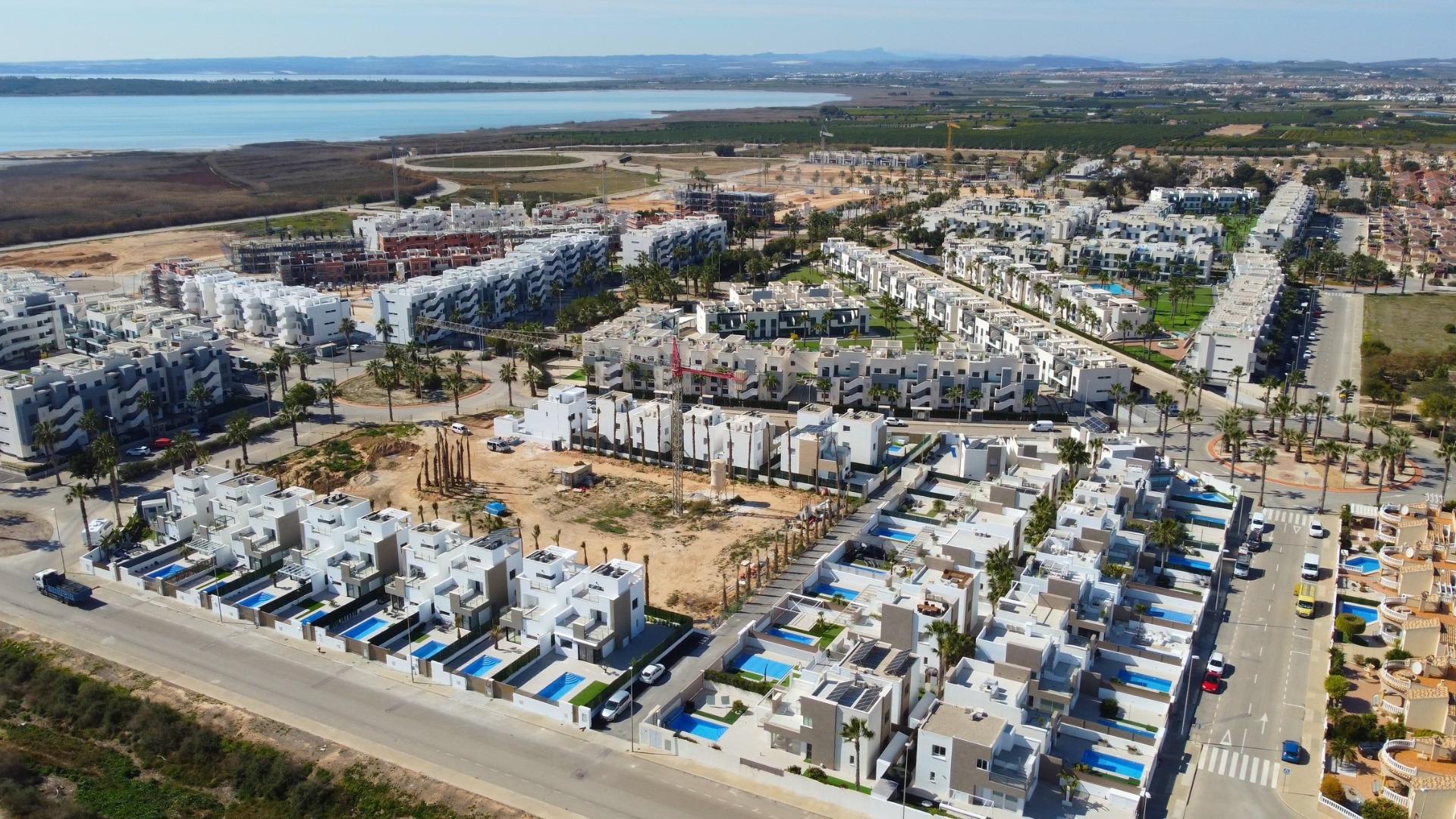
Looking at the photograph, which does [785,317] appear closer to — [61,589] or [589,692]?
[589,692]

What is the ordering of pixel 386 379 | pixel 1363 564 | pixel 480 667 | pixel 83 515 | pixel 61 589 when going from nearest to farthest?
pixel 480 667
pixel 61 589
pixel 1363 564
pixel 83 515
pixel 386 379

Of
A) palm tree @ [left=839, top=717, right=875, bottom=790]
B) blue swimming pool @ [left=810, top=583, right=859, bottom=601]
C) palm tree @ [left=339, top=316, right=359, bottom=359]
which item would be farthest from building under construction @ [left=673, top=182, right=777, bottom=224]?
palm tree @ [left=839, top=717, right=875, bottom=790]

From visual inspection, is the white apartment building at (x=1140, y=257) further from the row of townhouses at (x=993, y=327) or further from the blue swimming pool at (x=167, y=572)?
the blue swimming pool at (x=167, y=572)

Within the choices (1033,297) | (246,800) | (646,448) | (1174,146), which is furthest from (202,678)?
(1174,146)

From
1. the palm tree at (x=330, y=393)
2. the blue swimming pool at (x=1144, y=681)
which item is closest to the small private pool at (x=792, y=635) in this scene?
the blue swimming pool at (x=1144, y=681)

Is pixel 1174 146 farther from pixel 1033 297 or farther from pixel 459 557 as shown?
pixel 459 557

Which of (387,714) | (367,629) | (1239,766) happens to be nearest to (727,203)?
(367,629)
